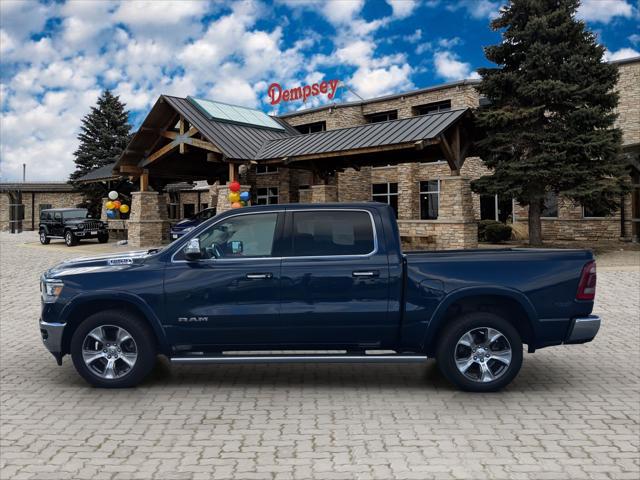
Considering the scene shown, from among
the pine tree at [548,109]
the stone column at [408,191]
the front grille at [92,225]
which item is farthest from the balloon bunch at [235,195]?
the stone column at [408,191]

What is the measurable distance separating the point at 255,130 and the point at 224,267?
956 inches

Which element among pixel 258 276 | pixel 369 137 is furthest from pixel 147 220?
pixel 258 276

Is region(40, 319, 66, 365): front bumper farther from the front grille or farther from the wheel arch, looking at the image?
the front grille

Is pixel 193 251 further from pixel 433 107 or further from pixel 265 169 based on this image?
pixel 265 169

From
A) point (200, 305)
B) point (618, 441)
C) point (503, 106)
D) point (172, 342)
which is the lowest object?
point (618, 441)

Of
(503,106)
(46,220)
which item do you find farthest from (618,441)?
(46,220)

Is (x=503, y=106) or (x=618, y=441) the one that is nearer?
(x=618, y=441)

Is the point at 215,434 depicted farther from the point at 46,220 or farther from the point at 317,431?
the point at 46,220

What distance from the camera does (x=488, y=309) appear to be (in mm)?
6508

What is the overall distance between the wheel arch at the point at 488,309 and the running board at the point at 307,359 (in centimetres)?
30

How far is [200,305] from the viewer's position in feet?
20.6

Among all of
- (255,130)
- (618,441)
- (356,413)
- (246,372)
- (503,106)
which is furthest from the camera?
(255,130)

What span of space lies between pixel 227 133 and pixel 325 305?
22237 mm

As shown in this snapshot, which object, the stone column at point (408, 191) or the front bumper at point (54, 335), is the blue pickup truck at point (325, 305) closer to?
the front bumper at point (54, 335)
